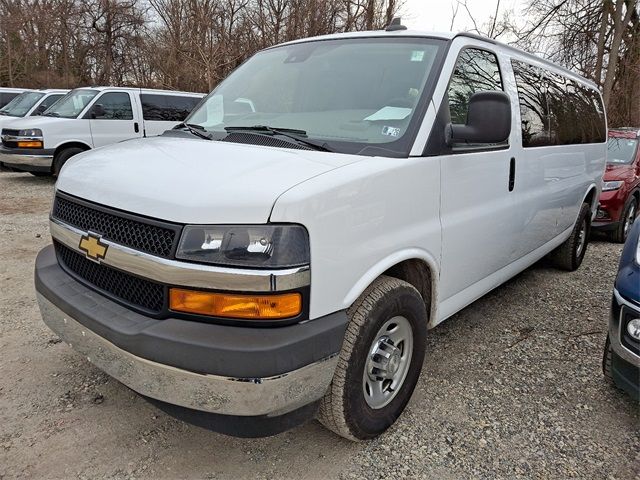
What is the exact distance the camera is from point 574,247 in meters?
5.41

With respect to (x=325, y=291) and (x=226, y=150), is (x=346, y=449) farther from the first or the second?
(x=226, y=150)

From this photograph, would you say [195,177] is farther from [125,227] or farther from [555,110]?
[555,110]

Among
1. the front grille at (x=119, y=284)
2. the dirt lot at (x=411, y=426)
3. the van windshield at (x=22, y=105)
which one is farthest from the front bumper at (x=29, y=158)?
the front grille at (x=119, y=284)

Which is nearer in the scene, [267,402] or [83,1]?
[267,402]

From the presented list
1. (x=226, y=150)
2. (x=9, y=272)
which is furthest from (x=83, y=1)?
(x=226, y=150)

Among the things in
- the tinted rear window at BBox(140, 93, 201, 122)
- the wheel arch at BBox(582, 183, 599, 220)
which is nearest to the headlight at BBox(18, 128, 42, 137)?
the tinted rear window at BBox(140, 93, 201, 122)

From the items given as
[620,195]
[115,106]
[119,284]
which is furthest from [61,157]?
[620,195]

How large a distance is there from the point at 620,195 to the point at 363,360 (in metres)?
6.22

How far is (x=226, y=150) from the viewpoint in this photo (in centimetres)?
248

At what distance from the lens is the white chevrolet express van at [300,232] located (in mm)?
1902

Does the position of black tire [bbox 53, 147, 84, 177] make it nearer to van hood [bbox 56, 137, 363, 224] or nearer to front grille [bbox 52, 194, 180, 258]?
van hood [bbox 56, 137, 363, 224]

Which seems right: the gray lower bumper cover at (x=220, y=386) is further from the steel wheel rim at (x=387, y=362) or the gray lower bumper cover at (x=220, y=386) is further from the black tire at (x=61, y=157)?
the black tire at (x=61, y=157)

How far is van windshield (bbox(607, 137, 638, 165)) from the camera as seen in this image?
759 cm

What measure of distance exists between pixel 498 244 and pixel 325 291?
6.13 feet
